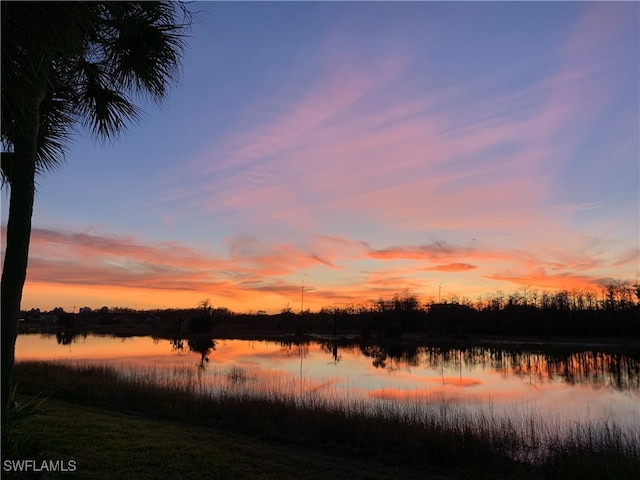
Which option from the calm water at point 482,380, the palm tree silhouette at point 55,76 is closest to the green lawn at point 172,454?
the palm tree silhouette at point 55,76

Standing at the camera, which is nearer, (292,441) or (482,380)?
(292,441)

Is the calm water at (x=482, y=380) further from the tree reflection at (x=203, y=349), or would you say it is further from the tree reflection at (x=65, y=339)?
the tree reflection at (x=65, y=339)

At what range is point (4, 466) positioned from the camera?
3.89 metres

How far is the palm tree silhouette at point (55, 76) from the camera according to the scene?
329 centimetres

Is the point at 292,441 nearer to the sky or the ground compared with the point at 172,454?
nearer to the ground

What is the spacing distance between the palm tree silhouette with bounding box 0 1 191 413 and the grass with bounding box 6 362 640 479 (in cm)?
218

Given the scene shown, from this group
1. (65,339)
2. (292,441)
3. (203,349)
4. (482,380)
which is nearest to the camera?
(292,441)

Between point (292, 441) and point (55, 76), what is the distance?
7.53 m

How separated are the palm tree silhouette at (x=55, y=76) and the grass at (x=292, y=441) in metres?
2.18

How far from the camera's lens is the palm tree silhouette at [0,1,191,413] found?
329 cm

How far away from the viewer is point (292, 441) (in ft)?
30.8

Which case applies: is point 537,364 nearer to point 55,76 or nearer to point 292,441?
point 292,441

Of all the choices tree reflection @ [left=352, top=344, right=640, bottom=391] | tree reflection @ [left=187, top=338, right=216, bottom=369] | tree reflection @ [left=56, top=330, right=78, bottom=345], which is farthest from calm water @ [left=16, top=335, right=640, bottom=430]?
tree reflection @ [left=56, top=330, right=78, bottom=345]

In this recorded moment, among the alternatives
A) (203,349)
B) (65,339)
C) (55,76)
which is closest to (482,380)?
(55,76)
